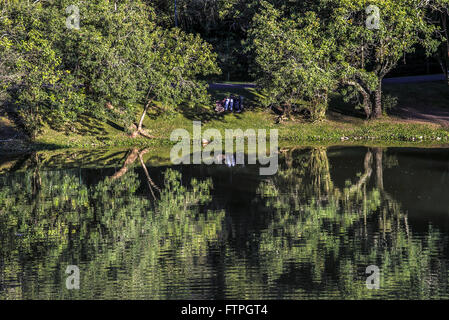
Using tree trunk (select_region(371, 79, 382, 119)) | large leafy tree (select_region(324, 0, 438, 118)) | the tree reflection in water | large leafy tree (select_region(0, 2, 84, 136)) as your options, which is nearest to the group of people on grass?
large leafy tree (select_region(324, 0, 438, 118))

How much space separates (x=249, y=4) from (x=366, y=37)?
22.3 feet

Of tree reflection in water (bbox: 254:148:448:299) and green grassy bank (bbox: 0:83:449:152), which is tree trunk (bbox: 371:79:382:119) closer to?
green grassy bank (bbox: 0:83:449:152)

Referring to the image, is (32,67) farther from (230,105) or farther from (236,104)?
(236,104)

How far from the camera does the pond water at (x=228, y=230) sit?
12773 millimetres

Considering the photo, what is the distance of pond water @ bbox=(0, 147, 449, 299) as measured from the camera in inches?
503

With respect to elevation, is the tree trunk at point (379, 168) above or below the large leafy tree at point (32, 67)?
below

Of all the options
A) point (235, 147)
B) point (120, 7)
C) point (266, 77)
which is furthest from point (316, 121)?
point (120, 7)

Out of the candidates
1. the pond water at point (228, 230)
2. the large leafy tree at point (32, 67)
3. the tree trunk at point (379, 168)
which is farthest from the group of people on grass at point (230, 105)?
the pond water at point (228, 230)

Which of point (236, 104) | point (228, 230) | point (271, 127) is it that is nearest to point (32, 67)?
point (236, 104)

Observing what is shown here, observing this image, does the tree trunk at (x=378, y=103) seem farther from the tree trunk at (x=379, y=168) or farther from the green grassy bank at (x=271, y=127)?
the tree trunk at (x=379, y=168)
